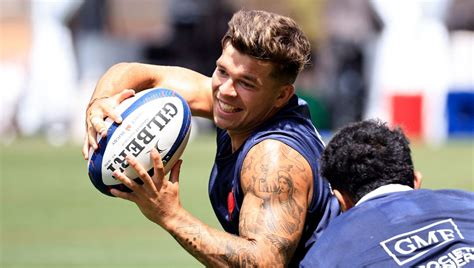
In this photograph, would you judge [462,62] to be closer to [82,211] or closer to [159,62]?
[159,62]

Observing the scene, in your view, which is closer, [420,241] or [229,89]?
[420,241]

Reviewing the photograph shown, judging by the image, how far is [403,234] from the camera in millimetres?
4770

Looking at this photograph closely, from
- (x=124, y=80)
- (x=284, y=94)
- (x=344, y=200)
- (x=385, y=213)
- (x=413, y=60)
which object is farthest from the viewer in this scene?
(x=413, y=60)

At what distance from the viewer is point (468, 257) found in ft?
15.3

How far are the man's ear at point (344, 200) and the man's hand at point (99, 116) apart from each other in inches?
44.1

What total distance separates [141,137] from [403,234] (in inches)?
55.2

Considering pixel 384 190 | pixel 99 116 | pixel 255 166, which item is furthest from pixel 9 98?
pixel 384 190

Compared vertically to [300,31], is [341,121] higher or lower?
lower

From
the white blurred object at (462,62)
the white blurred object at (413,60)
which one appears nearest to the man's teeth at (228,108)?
the white blurred object at (413,60)

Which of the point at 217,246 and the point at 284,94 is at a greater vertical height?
the point at 284,94

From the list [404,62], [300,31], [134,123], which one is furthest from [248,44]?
[404,62]

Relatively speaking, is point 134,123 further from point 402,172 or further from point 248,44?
point 402,172

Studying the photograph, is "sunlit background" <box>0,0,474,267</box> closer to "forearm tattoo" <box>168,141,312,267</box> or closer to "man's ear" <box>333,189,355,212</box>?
"forearm tattoo" <box>168,141,312,267</box>

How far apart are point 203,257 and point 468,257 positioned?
4.28ft
